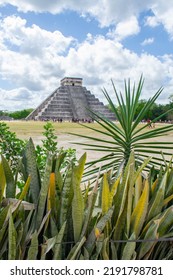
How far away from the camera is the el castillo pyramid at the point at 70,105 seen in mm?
56906

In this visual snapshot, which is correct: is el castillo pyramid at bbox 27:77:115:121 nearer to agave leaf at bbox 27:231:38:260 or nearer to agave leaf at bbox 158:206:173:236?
agave leaf at bbox 158:206:173:236

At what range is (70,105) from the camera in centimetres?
6159

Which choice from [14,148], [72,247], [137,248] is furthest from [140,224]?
[14,148]

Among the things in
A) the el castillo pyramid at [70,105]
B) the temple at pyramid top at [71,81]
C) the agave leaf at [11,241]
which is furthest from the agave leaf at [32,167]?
the temple at pyramid top at [71,81]

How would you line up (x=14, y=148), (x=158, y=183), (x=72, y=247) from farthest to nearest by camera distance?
1. (x=14, y=148)
2. (x=158, y=183)
3. (x=72, y=247)

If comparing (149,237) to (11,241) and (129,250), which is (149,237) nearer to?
(129,250)

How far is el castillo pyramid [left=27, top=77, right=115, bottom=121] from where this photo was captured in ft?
187

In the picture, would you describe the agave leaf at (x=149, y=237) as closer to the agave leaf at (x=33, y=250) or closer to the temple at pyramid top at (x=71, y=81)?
the agave leaf at (x=33, y=250)

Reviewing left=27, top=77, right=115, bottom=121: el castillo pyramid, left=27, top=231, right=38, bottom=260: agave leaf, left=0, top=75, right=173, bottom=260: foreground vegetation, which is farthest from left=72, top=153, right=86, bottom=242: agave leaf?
left=27, top=77, right=115, bottom=121: el castillo pyramid

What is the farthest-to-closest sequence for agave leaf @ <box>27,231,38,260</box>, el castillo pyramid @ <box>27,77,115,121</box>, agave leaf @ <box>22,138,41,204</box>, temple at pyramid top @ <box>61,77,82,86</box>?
temple at pyramid top @ <box>61,77,82,86</box>, el castillo pyramid @ <box>27,77,115,121</box>, agave leaf @ <box>22,138,41,204</box>, agave leaf @ <box>27,231,38,260</box>

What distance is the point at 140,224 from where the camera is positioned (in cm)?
92
